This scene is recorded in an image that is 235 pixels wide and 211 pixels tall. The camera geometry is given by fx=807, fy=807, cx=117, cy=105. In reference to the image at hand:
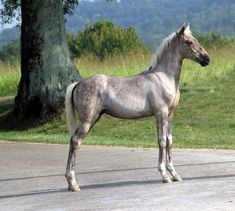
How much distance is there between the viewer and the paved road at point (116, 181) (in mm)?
9930

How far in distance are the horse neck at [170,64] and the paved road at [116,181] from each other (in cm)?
155

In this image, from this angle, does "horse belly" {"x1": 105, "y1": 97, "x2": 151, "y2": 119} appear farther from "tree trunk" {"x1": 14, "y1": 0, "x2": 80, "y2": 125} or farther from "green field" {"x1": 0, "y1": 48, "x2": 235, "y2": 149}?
"tree trunk" {"x1": 14, "y1": 0, "x2": 80, "y2": 125}

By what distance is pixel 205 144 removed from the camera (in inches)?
707

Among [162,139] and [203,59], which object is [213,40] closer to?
[203,59]

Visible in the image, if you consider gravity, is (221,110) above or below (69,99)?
below

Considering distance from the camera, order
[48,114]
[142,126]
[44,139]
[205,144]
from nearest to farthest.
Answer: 1. [205,144]
2. [44,139]
3. [142,126]
4. [48,114]

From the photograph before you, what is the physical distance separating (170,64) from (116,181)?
1.95m

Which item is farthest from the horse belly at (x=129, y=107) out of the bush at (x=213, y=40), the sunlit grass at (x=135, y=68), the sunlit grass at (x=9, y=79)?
the bush at (x=213, y=40)

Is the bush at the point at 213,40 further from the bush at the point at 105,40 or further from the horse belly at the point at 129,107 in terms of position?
the horse belly at the point at 129,107

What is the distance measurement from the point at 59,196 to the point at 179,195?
5.84 ft

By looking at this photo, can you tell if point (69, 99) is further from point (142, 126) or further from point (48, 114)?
point (48, 114)

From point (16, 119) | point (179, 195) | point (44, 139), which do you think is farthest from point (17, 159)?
point (16, 119)

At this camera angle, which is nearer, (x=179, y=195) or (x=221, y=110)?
(x=179, y=195)

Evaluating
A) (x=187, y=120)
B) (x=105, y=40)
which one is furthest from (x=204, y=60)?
(x=105, y=40)
